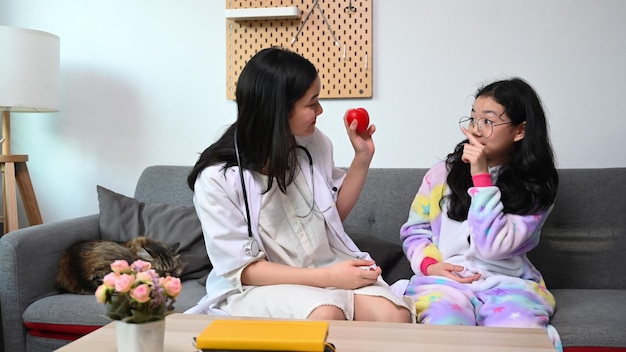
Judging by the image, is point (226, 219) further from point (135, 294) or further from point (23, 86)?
point (23, 86)

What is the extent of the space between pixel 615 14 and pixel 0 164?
8.63 ft

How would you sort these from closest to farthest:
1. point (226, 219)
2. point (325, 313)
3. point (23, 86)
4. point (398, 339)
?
point (398, 339) < point (325, 313) < point (226, 219) < point (23, 86)

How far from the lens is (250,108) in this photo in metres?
1.68

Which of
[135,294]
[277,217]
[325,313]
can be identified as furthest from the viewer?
[277,217]

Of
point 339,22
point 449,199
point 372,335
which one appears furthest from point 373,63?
point 372,335

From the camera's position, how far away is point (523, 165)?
6.13ft

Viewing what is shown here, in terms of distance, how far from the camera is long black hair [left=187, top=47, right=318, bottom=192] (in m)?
1.65

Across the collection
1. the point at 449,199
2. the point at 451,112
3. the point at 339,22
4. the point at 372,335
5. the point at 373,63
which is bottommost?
the point at 372,335

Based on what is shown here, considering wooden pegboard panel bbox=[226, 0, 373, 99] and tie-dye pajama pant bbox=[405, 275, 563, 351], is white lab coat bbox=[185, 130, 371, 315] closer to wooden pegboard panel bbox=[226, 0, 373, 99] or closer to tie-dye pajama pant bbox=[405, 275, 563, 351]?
tie-dye pajama pant bbox=[405, 275, 563, 351]

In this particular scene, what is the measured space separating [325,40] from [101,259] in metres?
1.29

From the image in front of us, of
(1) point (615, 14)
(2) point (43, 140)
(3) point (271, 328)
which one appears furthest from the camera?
(2) point (43, 140)

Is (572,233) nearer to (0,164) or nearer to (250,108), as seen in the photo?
(250,108)

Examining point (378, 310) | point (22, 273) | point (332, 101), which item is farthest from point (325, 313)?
point (332, 101)

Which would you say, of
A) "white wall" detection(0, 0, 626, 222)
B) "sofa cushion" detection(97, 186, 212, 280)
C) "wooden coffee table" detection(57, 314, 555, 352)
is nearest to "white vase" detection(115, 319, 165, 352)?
"wooden coffee table" detection(57, 314, 555, 352)
